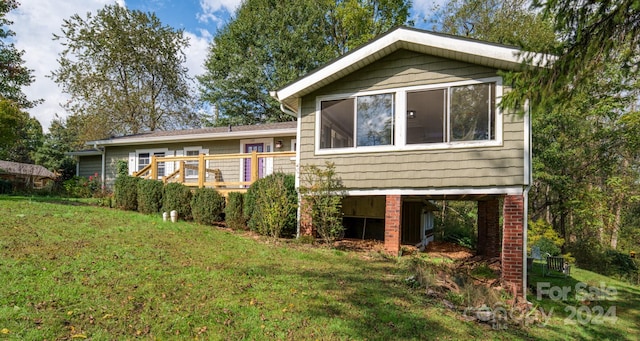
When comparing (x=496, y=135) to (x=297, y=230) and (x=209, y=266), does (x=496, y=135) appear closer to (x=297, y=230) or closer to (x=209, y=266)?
(x=297, y=230)

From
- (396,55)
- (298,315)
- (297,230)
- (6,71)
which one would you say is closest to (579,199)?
(396,55)

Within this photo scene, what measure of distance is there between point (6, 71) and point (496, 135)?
25.4 m

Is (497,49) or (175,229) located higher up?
(497,49)

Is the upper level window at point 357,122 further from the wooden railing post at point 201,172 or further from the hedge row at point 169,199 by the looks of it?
the wooden railing post at point 201,172

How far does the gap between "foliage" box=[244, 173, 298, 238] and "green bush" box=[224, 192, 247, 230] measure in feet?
0.76

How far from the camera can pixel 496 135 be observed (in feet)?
22.6

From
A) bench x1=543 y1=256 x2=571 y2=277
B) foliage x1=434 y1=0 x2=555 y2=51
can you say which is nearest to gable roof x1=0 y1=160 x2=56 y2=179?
foliage x1=434 y1=0 x2=555 y2=51

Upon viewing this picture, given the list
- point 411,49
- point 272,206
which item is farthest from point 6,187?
point 411,49

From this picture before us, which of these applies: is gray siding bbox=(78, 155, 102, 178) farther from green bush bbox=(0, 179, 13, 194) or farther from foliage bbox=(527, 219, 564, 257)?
foliage bbox=(527, 219, 564, 257)

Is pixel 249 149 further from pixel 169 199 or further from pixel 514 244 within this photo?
pixel 514 244

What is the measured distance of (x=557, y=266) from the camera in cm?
1038

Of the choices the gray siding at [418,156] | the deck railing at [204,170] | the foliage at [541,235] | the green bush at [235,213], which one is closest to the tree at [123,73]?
the deck railing at [204,170]

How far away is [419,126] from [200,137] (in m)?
9.25

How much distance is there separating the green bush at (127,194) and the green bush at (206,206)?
2315 mm
